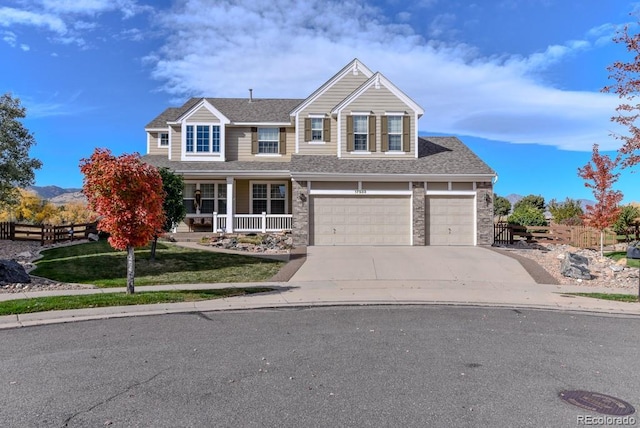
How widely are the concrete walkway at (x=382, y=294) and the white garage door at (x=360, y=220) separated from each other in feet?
18.0

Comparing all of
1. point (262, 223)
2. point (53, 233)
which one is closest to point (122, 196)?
point (262, 223)

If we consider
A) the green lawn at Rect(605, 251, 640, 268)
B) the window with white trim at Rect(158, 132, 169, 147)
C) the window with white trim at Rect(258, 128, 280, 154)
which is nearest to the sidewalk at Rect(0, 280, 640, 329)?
the green lawn at Rect(605, 251, 640, 268)

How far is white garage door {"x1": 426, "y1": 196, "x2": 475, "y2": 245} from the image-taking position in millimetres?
21828

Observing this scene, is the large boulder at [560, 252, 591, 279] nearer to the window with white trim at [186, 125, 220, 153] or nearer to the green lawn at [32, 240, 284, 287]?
the green lawn at [32, 240, 284, 287]

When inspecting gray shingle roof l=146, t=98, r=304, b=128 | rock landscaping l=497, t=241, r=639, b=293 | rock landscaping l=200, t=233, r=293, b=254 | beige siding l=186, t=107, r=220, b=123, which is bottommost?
rock landscaping l=497, t=241, r=639, b=293

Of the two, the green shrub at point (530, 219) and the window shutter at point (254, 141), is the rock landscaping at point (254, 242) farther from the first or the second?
the green shrub at point (530, 219)

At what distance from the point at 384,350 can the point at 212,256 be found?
510 inches

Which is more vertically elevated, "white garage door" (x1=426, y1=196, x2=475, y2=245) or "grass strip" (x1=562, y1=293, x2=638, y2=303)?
"white garage door" (x1=426, y1=196, x2=475, y2=245)

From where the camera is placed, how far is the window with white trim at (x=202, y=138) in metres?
25.8

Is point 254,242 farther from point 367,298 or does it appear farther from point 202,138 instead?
point 367,298

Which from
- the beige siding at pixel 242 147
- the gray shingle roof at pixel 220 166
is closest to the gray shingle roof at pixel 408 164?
the gray shingle roof at pixel 220 166

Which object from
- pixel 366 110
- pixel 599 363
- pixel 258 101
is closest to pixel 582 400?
pixel 599 363

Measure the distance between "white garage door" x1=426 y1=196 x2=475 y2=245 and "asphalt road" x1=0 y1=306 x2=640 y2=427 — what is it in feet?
41.6

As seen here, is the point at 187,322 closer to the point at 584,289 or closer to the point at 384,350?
the point at 384,350
